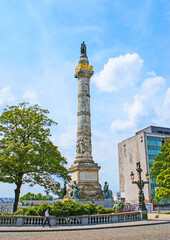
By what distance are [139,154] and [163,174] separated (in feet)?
110

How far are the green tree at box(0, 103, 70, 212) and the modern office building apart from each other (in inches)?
1554

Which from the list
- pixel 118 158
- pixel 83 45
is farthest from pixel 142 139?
pixel 83 45

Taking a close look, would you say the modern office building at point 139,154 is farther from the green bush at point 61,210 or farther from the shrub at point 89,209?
the green bush at point 61,210

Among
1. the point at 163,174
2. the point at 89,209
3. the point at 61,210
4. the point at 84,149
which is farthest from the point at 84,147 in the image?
the point at 61,210

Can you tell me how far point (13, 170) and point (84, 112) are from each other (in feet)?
50.2

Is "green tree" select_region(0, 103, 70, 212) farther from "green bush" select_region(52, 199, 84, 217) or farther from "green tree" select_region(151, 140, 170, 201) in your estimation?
"green tree" select_region(151, 140, 170, 201)

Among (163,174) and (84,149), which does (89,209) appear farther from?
(163,174)

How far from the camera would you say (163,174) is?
28094mm

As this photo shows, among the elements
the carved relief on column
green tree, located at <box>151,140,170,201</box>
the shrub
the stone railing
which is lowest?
the stone railing

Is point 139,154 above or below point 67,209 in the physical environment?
above

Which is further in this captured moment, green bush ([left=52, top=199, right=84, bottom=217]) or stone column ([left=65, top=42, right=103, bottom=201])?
stone column ([left=65, top=42, right=103, bottom=201])

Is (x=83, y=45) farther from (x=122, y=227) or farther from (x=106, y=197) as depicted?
(x=122, y=227)

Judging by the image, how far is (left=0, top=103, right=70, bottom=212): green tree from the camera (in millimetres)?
19266

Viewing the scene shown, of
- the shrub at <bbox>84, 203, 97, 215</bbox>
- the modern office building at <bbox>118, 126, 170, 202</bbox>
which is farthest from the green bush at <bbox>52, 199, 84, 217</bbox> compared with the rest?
the modern office building at <bbox>118, 126, 170, 202</bbox>
